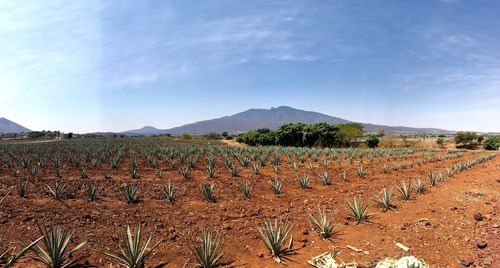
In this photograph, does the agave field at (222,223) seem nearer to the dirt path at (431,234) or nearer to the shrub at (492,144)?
the dirt path at (431,234)

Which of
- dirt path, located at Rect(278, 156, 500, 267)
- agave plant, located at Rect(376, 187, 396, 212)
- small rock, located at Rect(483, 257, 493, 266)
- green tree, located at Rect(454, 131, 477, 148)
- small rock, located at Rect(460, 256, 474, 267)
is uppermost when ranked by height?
green tree, located at Rect(454, 131, 477, 148)

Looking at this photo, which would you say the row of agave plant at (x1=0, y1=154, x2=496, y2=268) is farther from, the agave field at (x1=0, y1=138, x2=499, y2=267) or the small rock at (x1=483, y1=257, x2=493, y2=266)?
the small rock at (x1=483, y1=257, x2=493, y2=266)

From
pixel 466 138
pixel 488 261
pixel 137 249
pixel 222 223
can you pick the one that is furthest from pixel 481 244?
pixel 466 138

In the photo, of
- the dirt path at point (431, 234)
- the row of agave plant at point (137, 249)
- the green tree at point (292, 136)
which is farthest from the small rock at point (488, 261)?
the green tree at point (292, 136)

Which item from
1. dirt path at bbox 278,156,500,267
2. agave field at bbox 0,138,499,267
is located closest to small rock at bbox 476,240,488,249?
dirt path at bbox 278,156,500,267

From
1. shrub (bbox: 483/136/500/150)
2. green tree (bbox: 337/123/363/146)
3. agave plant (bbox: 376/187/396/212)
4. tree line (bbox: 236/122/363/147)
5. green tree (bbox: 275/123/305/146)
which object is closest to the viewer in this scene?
agave plant (bbox: 376/187/396/212)

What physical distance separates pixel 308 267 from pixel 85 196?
21.2 feet

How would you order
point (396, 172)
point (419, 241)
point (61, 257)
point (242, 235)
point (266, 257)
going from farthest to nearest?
1. point (396, 172)
2. point (242, 235)
3. point (419, 241)
4. point (266, 257)
5. point (61, 257)

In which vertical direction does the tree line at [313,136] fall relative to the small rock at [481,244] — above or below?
above

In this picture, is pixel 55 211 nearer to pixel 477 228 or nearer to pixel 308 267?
pixel 308 267

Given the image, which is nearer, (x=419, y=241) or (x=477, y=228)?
(x=419, y=241)

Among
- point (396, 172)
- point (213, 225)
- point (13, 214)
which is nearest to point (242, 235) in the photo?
point (213, 225)

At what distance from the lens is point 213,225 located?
6.29m

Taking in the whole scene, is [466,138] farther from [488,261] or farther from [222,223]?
[222,223]
